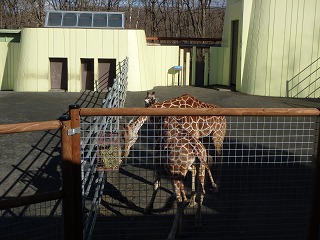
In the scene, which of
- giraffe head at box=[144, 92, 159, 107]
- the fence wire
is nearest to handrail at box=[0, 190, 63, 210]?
the fence wire

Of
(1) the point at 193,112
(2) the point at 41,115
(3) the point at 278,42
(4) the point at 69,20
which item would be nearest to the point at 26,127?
(1) the point at 193,112

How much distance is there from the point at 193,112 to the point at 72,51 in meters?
14.8

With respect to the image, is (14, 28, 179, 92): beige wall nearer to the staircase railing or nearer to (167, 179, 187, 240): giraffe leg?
the staircase railing

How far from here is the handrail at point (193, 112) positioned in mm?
3137

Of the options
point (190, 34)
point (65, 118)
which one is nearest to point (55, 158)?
point (65, 118)

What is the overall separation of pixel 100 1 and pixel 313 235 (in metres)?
36.9

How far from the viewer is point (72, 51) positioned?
17.2m

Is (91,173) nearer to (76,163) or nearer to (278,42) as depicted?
(76,163)

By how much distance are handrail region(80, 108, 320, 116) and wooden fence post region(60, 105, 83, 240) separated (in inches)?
5.0

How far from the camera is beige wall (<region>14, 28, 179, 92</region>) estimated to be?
1717 centimetres

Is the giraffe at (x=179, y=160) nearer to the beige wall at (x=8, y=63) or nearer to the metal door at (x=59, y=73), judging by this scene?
the metal door at (x=59, y=73)

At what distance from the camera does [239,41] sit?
17.4m

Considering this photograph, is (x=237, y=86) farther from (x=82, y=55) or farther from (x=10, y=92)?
(x=10, y=92)

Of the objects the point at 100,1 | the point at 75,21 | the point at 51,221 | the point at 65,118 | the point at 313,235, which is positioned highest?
the point at 100,1
